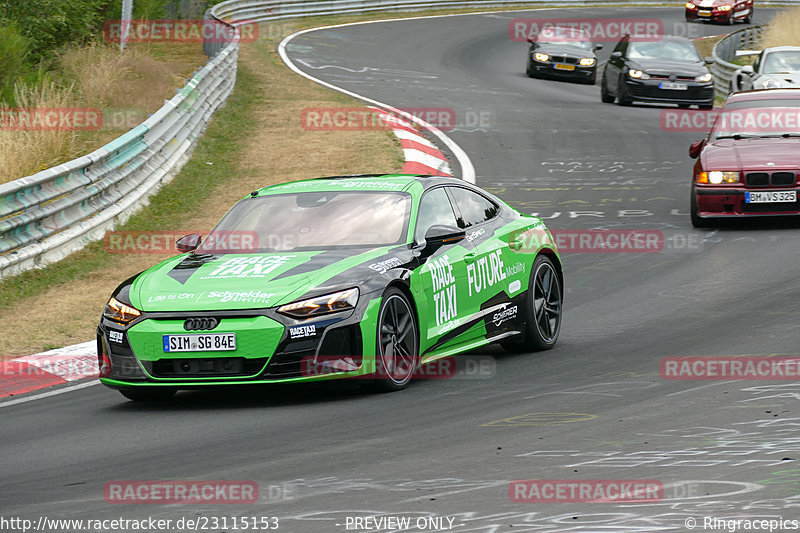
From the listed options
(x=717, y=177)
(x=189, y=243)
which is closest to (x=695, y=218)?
(x=717, y=177)

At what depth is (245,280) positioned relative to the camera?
27.7 ft

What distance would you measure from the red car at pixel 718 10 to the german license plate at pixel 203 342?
1838 inches

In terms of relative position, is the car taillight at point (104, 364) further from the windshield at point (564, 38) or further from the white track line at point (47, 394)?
the windshield at point (564, 38)

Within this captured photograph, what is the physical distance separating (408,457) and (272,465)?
0.67 meters

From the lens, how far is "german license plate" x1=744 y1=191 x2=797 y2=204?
50.7 ft

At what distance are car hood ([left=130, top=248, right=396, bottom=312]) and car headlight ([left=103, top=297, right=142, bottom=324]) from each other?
0.16ft

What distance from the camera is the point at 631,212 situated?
56.6ft

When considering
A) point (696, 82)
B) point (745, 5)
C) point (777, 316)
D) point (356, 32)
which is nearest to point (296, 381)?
point (777, 316)

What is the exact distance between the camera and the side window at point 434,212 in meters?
9.38

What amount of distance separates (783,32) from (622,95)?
12768 mm

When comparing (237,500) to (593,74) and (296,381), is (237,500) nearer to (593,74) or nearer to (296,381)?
(296,381)

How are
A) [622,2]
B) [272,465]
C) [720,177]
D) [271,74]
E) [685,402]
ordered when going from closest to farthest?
1. [272,465]
2. [685,402]
3. [720,177]
4. [271,74]
5. [622,2]

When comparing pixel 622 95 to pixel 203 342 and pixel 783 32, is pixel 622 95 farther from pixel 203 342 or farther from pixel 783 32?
pixel 203 342

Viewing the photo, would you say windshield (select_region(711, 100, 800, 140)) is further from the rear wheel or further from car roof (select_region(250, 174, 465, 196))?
the rear wheel
